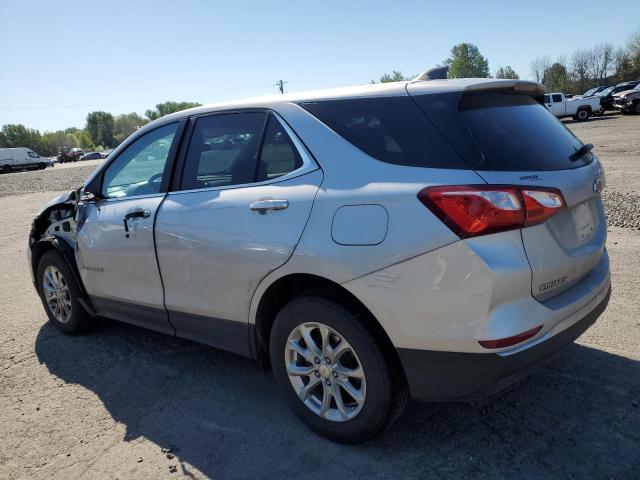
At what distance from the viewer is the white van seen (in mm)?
46475

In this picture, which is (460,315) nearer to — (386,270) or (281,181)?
(386,270)

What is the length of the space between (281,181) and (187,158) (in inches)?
37.3

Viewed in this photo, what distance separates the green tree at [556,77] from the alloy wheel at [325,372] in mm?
97407

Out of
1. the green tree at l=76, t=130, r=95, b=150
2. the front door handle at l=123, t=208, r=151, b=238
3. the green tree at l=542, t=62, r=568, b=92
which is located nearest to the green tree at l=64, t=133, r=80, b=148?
the green tree at l=76, t=130, r=95, b=150

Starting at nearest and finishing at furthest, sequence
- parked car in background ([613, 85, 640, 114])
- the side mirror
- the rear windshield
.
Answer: the rear windshield → the side mirror → parked car in background ([613, 85, 640, 114])

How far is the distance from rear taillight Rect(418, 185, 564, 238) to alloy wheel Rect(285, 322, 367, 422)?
81 centimetres

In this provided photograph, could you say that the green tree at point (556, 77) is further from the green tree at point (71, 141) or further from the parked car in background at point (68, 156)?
the green tree at point (71, 141)

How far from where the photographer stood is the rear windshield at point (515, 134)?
2383mm

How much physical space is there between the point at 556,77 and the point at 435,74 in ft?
340

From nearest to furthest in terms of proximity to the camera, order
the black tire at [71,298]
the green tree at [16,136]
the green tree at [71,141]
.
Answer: the black tire at [71,298] → the green tree at [16,136] → the green tree at [71,141]

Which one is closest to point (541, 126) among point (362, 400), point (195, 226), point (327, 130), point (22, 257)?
point (327, 130)

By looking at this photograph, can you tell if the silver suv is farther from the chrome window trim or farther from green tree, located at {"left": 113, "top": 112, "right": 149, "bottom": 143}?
green tree, located at {"left": 113, "top": 112, "right": 149, "bottom": 143}

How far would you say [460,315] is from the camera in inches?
88.4

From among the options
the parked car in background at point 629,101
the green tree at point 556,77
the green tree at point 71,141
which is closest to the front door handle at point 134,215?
the parked car in background at point 629,101
